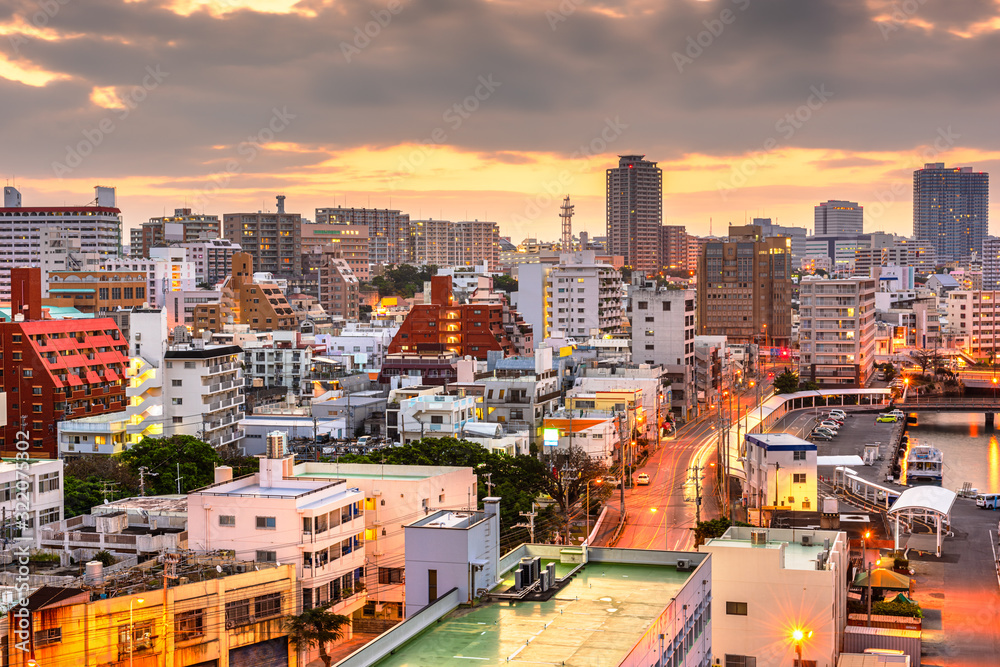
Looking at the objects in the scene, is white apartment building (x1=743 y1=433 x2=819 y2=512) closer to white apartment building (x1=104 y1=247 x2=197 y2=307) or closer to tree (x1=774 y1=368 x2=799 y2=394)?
tree (x1=774 y1=368 x2=799 y2=394)

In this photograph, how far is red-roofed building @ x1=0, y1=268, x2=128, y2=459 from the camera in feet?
121

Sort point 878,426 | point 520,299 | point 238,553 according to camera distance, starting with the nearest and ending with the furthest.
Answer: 1. point 238,553
2. point 878,426
3. point 520,299

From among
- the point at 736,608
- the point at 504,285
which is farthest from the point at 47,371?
the point at 504,285

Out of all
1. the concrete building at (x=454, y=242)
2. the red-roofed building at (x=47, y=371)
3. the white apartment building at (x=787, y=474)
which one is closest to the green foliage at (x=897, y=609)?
the white apartment building at (x=787, y=474)

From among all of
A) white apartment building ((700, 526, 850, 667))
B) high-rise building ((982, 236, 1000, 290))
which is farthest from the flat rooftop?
high-rise building ((982, 236, 1000, 290))

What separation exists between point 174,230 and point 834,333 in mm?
62065

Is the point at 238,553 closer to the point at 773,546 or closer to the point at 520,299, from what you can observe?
the point at 773,546

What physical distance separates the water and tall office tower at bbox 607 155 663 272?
9126 cm

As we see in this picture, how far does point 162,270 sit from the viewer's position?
7644 cm

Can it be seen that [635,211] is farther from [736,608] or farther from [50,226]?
[736,608]

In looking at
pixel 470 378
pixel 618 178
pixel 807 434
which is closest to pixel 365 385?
pixel 470 378

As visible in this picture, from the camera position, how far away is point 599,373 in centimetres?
4641

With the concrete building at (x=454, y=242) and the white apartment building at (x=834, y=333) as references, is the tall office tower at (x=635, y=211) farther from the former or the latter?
the white apartment building at (x=834, y=333)

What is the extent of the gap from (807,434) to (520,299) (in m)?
25.3
